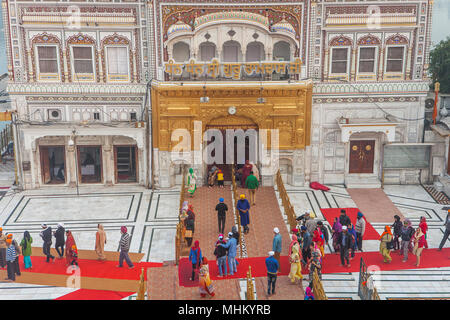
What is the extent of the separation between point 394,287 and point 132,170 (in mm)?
12598

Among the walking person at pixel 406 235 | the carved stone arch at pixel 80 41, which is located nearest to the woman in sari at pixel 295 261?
the walking person at pixel 406 235

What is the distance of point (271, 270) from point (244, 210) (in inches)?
143

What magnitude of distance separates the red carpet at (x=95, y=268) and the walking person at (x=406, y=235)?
297 inches

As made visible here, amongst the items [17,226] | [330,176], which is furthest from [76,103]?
[330,176]

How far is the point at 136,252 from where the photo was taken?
1772 cm

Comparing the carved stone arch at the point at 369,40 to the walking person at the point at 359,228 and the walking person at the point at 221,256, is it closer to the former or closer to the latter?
the walking person at the point at 359,228

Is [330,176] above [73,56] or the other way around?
the other way around

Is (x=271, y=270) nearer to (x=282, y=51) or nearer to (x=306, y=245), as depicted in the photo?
(x=306, y=245)

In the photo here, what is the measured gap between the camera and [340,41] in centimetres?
2217

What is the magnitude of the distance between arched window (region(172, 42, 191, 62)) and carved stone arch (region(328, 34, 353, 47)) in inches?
231

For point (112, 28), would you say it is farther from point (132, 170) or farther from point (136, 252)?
point (136, 252)

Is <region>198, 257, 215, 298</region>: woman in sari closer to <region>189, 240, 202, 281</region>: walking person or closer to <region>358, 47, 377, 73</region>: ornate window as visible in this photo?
<region>189, 240, 202, 281</region>: walking person

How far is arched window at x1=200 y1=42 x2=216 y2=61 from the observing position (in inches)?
870

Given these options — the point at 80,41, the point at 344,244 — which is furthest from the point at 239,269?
the point at 80,41
